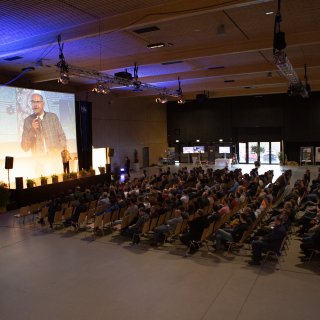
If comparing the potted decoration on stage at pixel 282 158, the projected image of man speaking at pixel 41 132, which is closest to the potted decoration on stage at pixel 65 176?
the projected image of man speaking at pixel 41 132

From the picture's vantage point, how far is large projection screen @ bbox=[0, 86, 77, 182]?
52.7 feet

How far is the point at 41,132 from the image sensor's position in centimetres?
1775

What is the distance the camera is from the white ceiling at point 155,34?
7.99m

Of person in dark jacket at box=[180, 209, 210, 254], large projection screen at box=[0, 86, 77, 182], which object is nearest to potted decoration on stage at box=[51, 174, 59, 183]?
large projection screen at box=[0, 86, 77, 182]

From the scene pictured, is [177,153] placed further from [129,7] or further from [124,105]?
[129,7]

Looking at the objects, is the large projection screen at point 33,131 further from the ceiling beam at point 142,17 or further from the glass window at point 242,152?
the glass window at point 242,152

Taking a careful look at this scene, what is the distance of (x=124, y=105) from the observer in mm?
25781

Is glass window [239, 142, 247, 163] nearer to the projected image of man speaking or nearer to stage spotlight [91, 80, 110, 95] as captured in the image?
the projected image of man speaking

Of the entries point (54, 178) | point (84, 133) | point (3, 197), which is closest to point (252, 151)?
point (84, 133)

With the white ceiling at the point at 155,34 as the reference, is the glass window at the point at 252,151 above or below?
below

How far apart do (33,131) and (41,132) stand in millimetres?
501

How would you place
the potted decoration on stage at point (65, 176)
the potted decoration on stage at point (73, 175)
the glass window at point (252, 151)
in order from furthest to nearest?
the glass window at point (252, 151) < the potted decoration on stage at point (73, 175) < the potted decoration on stage at point (65, 176)

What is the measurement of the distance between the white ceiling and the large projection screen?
1059 millimetres

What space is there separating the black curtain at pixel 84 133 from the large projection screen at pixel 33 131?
1.37 feet
